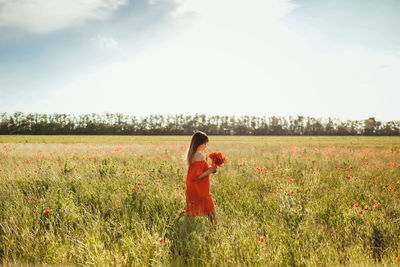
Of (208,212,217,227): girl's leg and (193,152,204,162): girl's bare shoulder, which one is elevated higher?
(193,152,204,162): girl's bare shoulder

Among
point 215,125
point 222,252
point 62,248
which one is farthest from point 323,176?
point 215,125

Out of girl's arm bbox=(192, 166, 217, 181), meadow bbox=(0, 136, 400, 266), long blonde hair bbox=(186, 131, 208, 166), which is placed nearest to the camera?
meadow bbox=(0, 136, 400, 266)

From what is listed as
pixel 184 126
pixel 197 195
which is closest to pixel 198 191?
pixel 197 195

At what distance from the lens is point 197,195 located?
3.70 metres

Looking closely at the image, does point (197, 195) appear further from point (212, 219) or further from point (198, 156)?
point (198, 156)

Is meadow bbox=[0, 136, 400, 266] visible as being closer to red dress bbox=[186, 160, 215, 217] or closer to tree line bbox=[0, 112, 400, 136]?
red dress bbox=[186, 160, 215, 217]

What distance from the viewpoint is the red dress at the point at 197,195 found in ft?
12.0

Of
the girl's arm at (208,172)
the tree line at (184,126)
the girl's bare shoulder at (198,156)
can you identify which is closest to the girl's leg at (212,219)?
the girl's arm at (208,172)

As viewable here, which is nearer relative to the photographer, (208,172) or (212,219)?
(208,172)

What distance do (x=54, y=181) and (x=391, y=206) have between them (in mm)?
7901

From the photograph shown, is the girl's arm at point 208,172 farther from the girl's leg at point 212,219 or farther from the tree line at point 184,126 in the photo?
the tree line at point 184,126

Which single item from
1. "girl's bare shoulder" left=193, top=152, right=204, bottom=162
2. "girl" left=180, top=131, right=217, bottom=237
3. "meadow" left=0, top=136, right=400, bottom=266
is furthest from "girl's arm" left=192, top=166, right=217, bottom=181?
"meadow" left=0, top=136, right=400, bottom=266

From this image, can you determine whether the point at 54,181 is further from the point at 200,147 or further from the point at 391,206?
the point at 391,206

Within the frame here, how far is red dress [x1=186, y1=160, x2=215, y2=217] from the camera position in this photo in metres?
3.65
